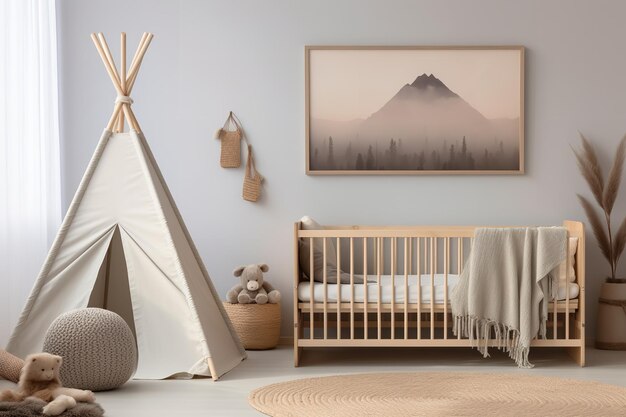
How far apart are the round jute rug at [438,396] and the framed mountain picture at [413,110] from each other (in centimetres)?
145

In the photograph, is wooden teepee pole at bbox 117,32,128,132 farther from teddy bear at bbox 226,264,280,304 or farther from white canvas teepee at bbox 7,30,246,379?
teddy bear at bbox 226,264,280,304

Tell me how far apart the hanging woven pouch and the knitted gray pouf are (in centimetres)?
152

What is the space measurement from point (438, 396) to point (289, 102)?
2170mm

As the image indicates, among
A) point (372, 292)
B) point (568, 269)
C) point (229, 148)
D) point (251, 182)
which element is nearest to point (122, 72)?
point (229, 148)

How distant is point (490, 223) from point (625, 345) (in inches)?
39.6

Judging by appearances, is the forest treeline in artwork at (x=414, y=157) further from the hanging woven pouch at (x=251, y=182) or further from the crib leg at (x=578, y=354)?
the crib leg at (x=578, y=354)

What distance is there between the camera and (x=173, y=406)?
337 centimetres

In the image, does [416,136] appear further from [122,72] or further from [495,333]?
[122,72]

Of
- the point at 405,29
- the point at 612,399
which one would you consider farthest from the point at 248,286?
the point at 612,399

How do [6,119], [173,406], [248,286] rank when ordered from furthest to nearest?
[248,286] < [6,119] < [173,406]

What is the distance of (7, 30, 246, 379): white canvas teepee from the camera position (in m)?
4.02

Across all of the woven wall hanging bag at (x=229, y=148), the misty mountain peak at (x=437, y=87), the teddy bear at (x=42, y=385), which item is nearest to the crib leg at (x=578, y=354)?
the misty mountain peak at (x=437, y=87)

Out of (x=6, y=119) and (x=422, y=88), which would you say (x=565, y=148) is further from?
(x=6, y=119)

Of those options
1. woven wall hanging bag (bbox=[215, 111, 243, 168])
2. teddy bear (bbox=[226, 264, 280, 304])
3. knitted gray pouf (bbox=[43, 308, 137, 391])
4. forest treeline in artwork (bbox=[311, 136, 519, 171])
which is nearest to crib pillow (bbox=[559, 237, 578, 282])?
forest treeline in artwork (bbox=[311, 136, 519, 171])
